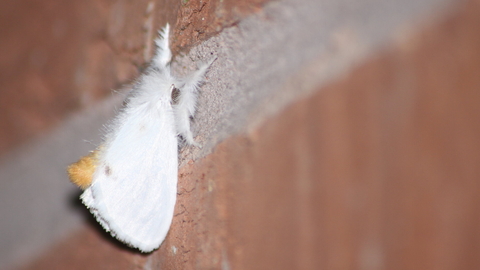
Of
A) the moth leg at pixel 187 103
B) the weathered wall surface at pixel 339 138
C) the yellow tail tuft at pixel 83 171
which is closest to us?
the weathered wall surface at pixel 339 138

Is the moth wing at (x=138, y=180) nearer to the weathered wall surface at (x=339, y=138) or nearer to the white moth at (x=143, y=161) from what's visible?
the white moth at (x=143, y=161)

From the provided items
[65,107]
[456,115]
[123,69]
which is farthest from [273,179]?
[65,107]

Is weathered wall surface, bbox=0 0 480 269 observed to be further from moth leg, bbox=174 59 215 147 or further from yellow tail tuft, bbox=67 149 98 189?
yellow tail tuft, bbox=67 149 98 189

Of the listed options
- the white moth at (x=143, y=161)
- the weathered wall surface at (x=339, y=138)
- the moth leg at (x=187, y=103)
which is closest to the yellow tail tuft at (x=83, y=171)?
the white moth at (x=143, y=161)

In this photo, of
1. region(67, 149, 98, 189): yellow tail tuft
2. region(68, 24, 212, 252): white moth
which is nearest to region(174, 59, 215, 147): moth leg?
region(68, 24, 212, 252): white moth

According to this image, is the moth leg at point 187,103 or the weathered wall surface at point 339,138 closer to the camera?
the weathered wall surface at point 339,138

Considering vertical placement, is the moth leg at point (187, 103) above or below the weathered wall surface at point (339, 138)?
above

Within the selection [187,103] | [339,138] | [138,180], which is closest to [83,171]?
[138,180]
